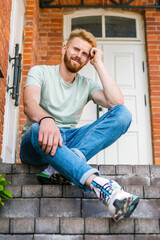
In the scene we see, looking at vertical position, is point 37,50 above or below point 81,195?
above

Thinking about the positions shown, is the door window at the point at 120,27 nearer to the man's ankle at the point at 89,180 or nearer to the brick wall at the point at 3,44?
the brick wall at the point at 3,44

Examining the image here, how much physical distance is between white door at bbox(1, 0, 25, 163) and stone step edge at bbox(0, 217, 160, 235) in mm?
1878

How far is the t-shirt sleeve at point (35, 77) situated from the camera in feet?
7.52

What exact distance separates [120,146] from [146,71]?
1.25 metres

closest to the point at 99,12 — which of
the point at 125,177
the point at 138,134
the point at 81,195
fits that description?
the point at 138,134

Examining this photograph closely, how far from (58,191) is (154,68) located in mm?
3420

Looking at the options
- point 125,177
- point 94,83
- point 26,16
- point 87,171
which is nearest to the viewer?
point 87,171

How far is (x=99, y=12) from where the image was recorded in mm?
5273

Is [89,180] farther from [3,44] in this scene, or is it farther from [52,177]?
[3,44]

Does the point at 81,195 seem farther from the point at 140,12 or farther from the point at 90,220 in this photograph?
the point at 140,12

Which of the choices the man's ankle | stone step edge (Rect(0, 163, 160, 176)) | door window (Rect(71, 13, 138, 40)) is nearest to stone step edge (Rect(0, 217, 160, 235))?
the man's ankle

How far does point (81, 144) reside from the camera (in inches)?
77.9

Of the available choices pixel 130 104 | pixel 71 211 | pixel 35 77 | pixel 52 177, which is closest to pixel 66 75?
pixel 35 77

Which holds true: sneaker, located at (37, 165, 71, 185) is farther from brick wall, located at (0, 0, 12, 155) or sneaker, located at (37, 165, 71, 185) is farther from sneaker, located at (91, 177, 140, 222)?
brick wall, located at (0, 0, 12, 155)
